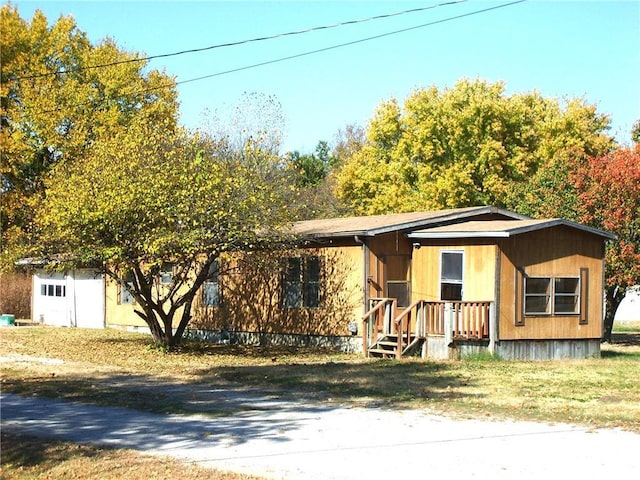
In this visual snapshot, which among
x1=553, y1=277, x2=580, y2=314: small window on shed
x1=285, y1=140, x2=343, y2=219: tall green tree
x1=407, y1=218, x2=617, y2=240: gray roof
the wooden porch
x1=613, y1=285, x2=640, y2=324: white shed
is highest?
x1=285, y1=140, x2=343, y2=219: tall green tree

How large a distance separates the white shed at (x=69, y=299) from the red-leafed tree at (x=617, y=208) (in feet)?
59.2

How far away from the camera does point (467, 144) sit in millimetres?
45938

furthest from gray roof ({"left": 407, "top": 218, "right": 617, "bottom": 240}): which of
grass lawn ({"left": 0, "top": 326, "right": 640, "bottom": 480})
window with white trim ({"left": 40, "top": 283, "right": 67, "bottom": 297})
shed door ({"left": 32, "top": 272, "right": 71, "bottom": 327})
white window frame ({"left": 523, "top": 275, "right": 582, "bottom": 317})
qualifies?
window with white trim ({"left": 40, "top": 283, "right": 67, "bottom": 297})

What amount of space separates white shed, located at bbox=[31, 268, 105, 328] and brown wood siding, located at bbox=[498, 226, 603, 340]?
1730 centimetres

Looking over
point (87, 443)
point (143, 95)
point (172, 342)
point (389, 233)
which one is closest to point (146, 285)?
point (172, 342)

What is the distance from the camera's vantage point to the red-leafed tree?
91.0 ft

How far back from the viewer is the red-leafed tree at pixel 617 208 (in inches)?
1093

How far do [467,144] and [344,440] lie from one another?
121ft

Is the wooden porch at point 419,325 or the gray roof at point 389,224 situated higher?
the gray roof at point 389,224

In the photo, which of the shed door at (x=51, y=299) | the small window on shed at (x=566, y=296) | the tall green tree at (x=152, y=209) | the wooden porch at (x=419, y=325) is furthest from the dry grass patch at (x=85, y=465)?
the shed door at (x=51, y=299)

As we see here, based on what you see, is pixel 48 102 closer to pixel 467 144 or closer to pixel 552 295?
pixel 467 144

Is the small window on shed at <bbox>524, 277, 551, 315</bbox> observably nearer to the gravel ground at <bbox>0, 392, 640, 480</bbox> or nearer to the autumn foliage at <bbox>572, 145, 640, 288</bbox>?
the autumn foliage at <bbox>572, 145, 640, 288</bbox>

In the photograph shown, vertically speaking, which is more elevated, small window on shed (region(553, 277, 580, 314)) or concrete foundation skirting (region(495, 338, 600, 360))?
small window on shed (region(553, 277, 580, 314))

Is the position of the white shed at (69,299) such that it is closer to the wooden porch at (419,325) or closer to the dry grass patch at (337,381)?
the dry grass patch at (337,381)
